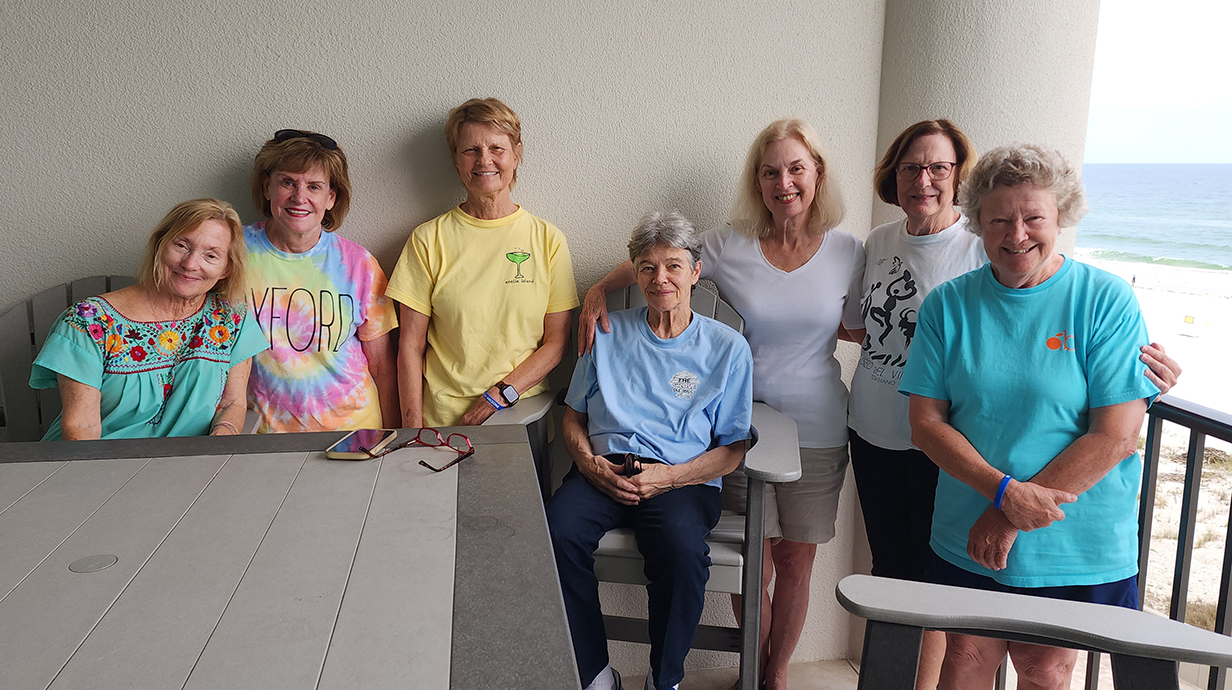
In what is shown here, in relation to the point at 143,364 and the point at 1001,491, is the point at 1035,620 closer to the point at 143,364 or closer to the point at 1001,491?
the point at 1001,491

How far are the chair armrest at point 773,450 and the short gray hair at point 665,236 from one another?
0.50 metres

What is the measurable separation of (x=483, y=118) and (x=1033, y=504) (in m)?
1.79

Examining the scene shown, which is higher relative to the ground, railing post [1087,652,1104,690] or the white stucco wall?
the white stucco wall

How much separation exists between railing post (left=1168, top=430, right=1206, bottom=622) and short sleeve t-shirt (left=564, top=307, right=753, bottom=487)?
3.31ft

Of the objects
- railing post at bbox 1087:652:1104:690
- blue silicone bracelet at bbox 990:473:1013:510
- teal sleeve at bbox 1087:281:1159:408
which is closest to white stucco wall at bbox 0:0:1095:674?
teal sleeve at bbox 1087:281:1159:408

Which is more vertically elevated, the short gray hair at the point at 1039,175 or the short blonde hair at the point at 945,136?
the short blonde hair at the point at 945,136

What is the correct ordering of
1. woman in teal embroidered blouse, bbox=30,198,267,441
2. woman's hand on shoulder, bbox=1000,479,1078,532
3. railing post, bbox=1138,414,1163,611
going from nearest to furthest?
woman's hand on shoulder, bbox=1000,479,1078,532 < railing post, bbox=1138,414,1163,611 < woman in teal embroidered blouse, bbox=30,198,267,441

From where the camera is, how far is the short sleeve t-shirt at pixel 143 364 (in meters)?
1.87

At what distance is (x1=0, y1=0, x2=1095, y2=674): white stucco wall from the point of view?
2322 millimetres

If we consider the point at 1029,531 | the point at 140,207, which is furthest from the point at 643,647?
the point at 140,207

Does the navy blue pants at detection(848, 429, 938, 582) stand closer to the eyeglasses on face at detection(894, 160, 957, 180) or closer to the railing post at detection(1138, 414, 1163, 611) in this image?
the railing post at detection(1138, 414, 1163, 611)

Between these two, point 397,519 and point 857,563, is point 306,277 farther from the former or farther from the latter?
point 857,563

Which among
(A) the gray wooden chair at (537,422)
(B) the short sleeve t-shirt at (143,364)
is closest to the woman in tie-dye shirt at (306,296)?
(B) the short sleeve t-shirt at (143,364)

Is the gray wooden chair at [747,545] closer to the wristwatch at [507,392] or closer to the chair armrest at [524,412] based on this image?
the chair armrest at [524,412]
